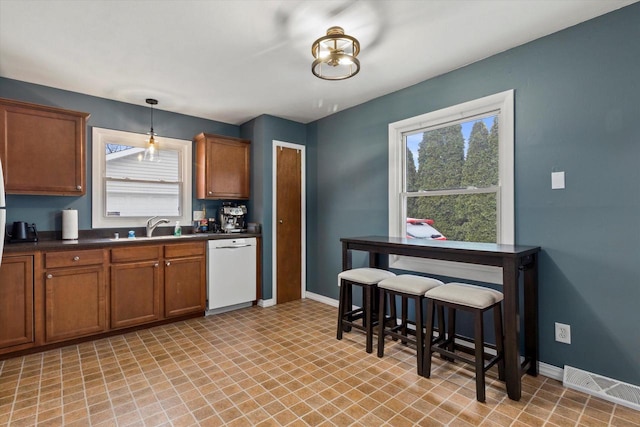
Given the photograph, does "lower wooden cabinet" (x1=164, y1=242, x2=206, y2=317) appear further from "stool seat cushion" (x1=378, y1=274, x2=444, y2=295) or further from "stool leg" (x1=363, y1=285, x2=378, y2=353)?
"stool seat cushion" (x1=378, y1=274, x2=444, y2=295)

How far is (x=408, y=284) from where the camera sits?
2.55 meters

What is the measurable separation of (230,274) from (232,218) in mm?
821

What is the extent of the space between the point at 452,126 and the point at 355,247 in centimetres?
145

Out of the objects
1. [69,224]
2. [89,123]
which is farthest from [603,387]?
[89,123]

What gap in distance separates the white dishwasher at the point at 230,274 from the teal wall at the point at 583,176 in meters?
2.93

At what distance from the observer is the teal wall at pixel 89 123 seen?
310cm

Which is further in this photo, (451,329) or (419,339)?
(451,329)

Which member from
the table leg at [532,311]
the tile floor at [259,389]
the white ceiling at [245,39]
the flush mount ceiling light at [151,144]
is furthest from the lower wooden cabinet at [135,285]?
the table leg at [532,311]

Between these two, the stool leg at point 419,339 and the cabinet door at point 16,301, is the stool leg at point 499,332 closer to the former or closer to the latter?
the stool leg at point 419,339

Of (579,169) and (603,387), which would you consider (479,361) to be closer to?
A: (603,387)

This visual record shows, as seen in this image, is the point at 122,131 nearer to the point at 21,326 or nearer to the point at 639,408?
the point at 21,326

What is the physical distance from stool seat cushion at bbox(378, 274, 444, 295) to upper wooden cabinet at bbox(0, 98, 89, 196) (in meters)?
3.05

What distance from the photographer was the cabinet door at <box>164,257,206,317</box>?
346 centimetres

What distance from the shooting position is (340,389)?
2.18m
